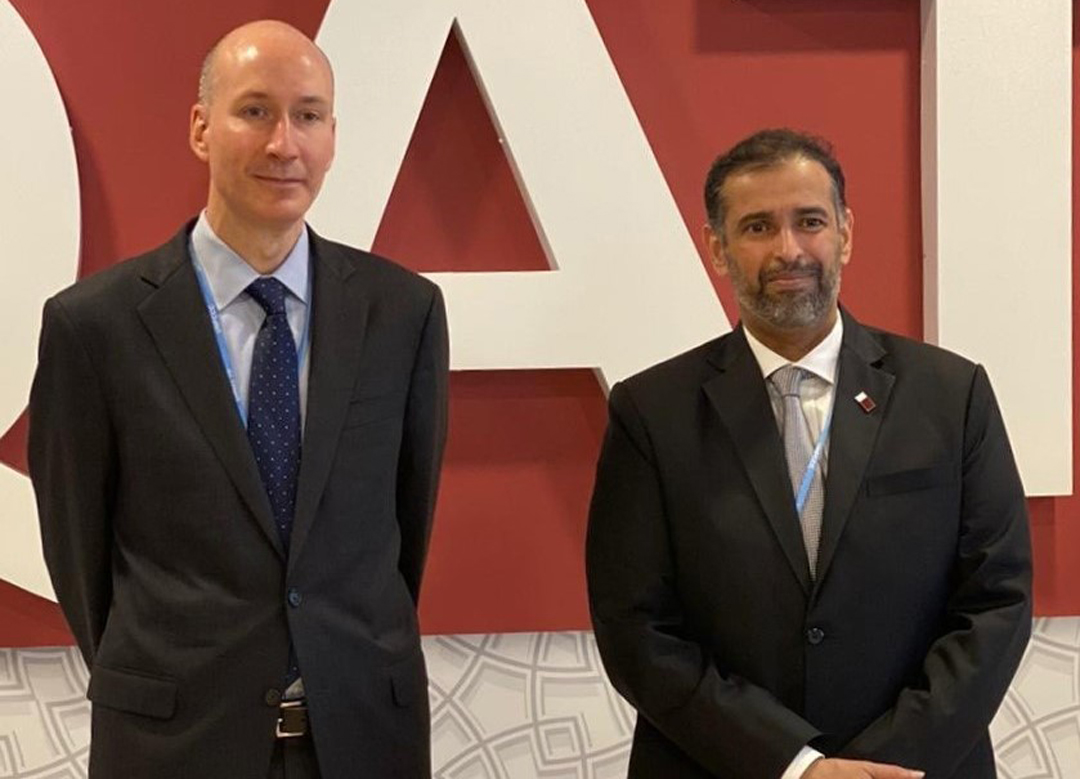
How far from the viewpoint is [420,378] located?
6.44ft

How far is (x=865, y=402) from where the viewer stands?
1.86 metres

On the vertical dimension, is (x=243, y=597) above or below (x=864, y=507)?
below

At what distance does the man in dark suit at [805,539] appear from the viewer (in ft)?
5.83

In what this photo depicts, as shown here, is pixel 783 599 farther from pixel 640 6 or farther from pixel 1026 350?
pixel 640 6

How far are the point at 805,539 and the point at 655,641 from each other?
24 cm

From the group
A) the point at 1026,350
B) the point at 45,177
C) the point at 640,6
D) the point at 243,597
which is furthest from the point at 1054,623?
the point at 45,177

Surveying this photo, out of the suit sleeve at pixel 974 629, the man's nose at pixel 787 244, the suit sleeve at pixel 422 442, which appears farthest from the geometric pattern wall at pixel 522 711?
the man's nose at pixel 787 244

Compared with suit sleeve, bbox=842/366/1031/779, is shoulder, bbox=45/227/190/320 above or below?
above

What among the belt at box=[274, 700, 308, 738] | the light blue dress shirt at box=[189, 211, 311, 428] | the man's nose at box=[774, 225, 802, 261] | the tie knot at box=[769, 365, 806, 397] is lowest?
the belt at box=[274, 700, 308, 738]

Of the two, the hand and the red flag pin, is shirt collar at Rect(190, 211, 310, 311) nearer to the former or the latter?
the red flag pin

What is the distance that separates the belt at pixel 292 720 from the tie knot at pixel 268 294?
1.72 feet

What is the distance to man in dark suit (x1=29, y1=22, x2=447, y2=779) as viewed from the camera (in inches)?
70.0

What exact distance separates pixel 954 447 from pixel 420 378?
0.74 m

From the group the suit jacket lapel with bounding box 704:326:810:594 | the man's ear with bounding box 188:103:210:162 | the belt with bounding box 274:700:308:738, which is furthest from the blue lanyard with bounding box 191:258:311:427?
the suit jacket lapel with bounding box 704:326:810:594
